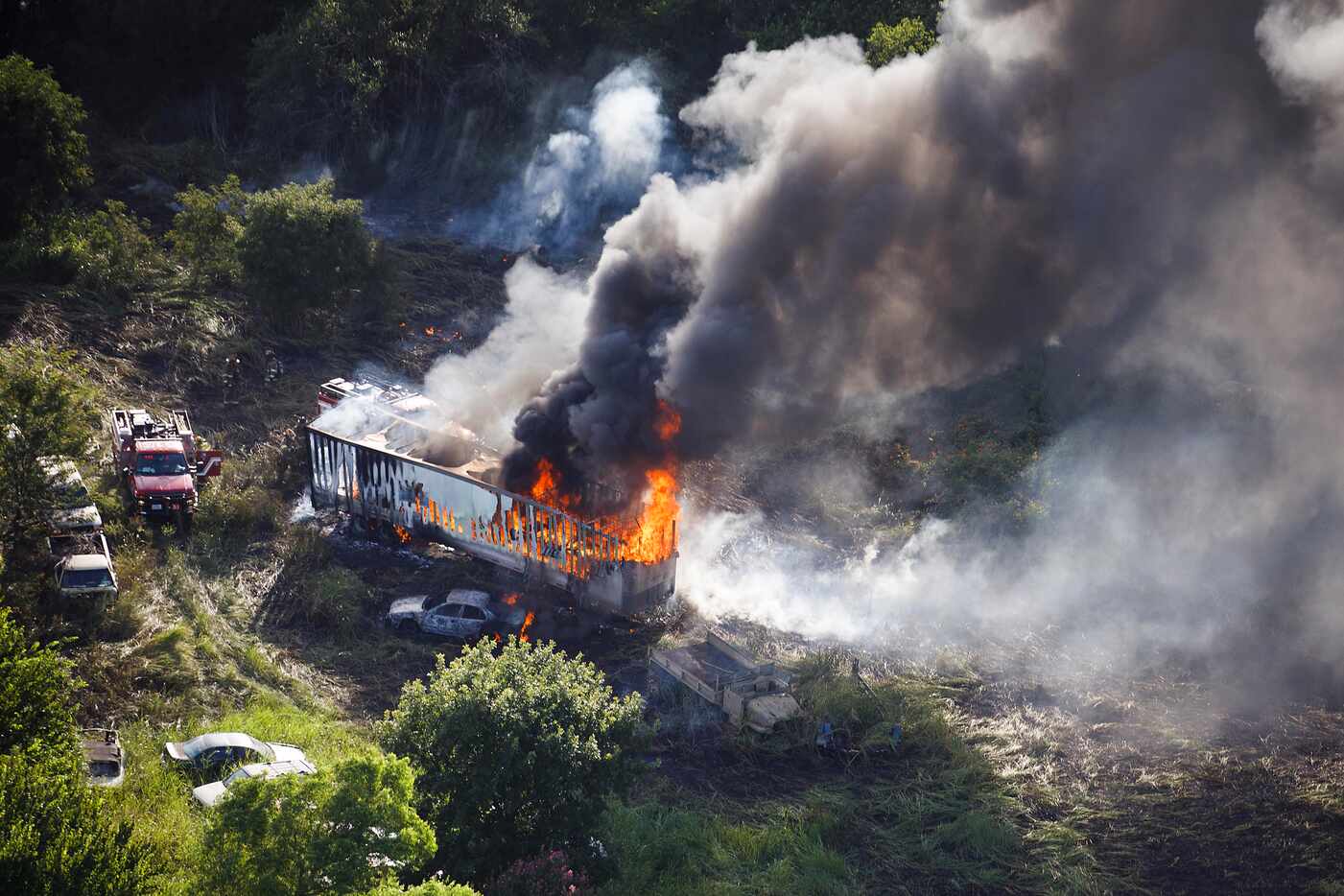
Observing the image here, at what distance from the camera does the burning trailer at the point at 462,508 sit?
18.4 metres

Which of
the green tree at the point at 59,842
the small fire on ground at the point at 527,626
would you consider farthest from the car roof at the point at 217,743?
the small fire on ground at the point at 527,626

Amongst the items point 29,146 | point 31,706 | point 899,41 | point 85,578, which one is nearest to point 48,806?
point 31,706

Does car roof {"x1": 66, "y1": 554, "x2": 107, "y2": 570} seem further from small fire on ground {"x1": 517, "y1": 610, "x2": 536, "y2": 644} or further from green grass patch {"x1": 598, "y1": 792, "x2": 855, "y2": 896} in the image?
green grass patch {"x1": 598, "y1": 792, "x2": 855, "y2": 896}

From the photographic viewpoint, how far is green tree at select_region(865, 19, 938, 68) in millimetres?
31414

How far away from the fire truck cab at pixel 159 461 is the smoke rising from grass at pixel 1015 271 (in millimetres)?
6486

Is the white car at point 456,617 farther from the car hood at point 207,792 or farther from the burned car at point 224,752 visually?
the car hood at point 207,792

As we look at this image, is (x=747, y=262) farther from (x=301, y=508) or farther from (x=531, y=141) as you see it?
(x=531, y=141)

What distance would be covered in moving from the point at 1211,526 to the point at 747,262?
34.2ft

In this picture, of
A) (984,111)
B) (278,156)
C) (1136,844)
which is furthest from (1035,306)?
(278,156)

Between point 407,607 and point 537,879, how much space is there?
25.3 feet

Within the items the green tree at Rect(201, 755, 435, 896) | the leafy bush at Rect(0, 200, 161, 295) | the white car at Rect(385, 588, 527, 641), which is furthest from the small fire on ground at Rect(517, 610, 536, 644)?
the leafy bush at Rect(0, 200, 161, 295)

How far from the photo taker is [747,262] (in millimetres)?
19312

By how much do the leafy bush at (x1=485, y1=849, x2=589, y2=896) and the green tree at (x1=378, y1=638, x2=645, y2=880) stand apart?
0.30 meters

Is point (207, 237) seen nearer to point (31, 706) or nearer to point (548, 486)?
point (548, 486)
